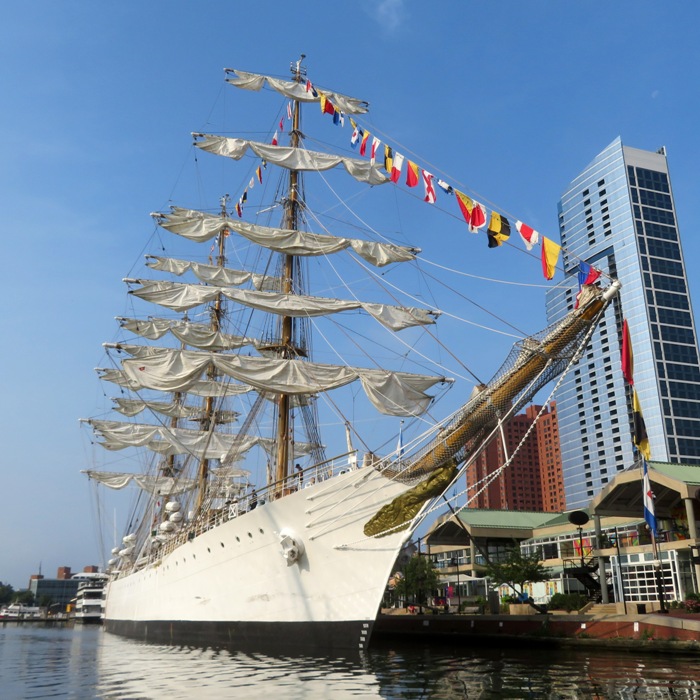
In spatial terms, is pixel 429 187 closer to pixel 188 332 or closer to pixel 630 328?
pixel 188 332

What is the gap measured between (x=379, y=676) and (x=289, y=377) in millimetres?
13183

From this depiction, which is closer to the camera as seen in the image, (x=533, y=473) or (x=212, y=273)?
(x=212, y=273)

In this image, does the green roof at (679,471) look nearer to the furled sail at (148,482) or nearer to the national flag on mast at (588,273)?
the national flag on mast at (588,273)

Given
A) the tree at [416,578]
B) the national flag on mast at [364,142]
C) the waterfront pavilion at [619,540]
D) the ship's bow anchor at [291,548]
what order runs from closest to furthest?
the ship's bow anchor at [291,548]
the national flag on mast at [364,142]
the waterfront pavilion at [619,540]
the tree at [416,578]

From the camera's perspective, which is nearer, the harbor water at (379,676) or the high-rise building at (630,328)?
the harbor water at (379,676)

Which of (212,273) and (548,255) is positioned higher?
(212,273)

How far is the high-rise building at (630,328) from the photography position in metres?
106

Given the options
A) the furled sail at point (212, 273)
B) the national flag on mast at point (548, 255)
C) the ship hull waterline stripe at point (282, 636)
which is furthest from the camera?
the furled sail at point (212, 273)

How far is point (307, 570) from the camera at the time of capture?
22234 mm

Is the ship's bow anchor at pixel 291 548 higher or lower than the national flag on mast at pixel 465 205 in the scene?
lower

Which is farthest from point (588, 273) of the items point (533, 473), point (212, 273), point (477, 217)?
point (533, 473)

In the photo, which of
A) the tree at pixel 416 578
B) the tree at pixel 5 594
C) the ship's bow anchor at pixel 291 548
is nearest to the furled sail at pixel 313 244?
the ship's bow anchor at pixel 291 548

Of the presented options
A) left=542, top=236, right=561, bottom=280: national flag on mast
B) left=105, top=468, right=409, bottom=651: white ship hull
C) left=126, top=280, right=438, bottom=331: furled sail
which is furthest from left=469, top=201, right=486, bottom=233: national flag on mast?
left=126, top=280, right=438, bottom=331: furled sail

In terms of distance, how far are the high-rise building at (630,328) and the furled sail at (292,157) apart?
246 feet
